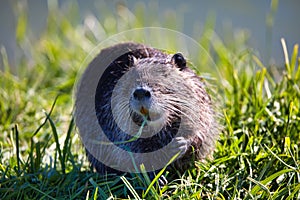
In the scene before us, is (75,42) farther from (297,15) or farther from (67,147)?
(297,15)

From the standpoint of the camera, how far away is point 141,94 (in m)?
3.71

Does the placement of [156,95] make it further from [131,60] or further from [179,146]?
[131,60]

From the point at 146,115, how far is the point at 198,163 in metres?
0.50

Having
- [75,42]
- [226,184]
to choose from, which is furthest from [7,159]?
[75,42]

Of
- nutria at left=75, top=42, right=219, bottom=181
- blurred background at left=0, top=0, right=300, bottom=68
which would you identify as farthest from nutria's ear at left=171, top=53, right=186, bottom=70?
blurred background at left=0, top=0, right=300, bottom=68

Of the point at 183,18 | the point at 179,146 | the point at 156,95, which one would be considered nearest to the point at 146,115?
the point at 156,95

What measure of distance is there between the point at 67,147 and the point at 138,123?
61 centimetres

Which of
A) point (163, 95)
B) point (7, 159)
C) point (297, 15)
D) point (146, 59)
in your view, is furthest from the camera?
point (297, 15)

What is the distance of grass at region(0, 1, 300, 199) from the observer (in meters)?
3.90

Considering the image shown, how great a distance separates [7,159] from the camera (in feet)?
14.9

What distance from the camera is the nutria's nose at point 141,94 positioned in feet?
12.2

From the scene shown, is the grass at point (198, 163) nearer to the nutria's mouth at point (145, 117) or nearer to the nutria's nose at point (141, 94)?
the nutria's mouth at point (145, 117)

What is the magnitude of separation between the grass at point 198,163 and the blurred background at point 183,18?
849 millimetres

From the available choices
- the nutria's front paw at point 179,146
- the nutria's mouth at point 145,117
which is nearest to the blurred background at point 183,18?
the nutria's front paw at point 179,146
